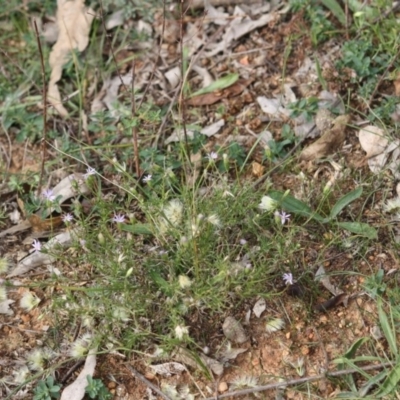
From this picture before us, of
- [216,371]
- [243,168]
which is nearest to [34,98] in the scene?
[243,168]

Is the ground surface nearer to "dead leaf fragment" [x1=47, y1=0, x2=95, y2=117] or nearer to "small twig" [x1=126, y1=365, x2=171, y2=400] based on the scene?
"small twig" [x1=126, y1=365, x2=171, y2=400]

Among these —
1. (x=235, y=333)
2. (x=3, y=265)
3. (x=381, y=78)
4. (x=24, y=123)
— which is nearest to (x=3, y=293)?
(x=3, y=265)

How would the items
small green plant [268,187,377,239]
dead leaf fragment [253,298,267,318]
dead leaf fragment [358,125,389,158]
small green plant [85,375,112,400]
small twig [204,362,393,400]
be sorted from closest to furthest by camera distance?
small twig [204,362,393,400]
small green plant [85,375,112,400]
dead leaf fragment [253,298,267,318]
small green plant [268,187,377,239]
dead leaf fragment [358,125,389,158]

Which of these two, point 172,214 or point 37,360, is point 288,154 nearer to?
point 172,214

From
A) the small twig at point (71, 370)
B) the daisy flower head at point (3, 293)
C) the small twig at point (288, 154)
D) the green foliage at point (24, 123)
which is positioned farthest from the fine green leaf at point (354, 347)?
the green foliage at point (24, 123)

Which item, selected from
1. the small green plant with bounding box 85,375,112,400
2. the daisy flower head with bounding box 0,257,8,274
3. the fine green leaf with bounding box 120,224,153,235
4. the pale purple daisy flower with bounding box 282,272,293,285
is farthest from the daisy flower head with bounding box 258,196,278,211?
the daisy flower head with bounding box 0,257,8,274

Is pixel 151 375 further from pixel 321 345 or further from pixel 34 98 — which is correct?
pixel 34 98
